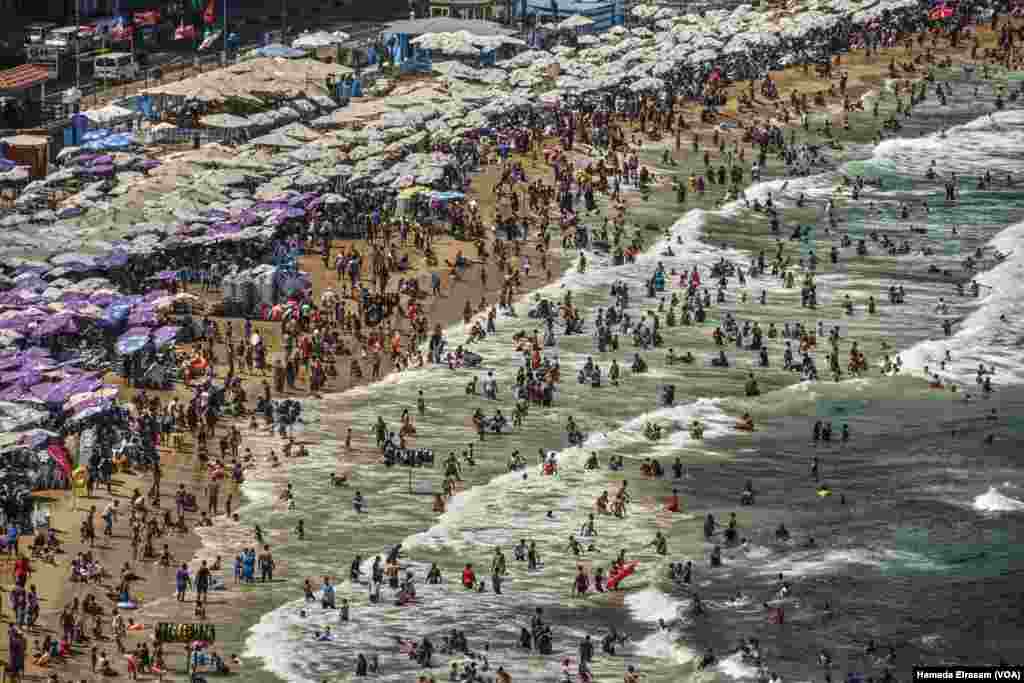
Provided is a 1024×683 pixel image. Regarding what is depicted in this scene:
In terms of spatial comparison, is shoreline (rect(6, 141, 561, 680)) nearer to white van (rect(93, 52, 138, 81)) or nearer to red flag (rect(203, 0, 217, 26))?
white van (rect(93, 52, 138, 81))

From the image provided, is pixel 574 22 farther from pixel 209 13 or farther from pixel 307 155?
pixel 307 155

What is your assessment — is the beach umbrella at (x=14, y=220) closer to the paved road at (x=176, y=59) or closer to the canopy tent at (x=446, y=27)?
the paved road at (x=176, y=59)

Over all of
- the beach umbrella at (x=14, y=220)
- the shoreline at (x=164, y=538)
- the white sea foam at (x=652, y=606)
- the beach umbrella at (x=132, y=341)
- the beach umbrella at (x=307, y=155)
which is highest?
the beach umbrella at (x=307, y=155)

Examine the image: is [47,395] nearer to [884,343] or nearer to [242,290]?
[242,290]

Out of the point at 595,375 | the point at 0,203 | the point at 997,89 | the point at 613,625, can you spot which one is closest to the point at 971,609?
the point at 613,625

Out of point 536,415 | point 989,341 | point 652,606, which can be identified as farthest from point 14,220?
point 652,606

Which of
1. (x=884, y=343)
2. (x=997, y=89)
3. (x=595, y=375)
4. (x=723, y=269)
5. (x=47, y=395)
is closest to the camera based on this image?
(x=47, y=395)

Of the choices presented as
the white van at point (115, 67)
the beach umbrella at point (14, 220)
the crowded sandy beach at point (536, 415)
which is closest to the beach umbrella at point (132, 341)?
the crowded sandy beach at point (536, 415)
